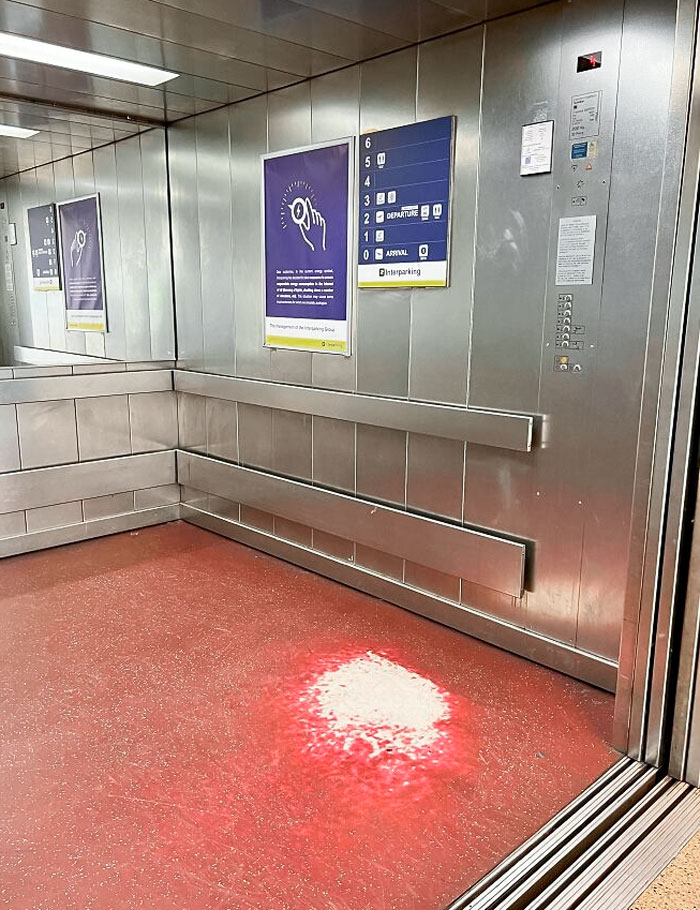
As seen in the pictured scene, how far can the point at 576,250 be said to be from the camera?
120 inches

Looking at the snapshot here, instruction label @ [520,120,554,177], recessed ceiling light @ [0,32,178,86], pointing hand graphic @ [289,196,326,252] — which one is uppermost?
recessed ceiling light @ [0,32,178,86]

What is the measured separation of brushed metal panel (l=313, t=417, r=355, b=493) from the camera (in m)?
4.21

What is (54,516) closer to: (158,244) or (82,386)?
(82,386)

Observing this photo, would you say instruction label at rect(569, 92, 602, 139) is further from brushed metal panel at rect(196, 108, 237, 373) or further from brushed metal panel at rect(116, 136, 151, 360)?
brushed metal panel at rect(116, 136, 151, 360)

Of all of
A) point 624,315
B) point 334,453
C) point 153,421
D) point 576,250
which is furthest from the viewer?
point 153,421

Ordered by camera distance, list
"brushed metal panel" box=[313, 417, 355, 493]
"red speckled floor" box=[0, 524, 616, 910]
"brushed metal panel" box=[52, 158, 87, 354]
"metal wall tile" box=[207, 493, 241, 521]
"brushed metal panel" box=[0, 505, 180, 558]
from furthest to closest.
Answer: "brushed metal panel" box=[52, 158, 87, 354]
"metal wall tile" box=[207, 493, 241, 521]
"brushed metal panel" box=[0, 505, 180, 558]
"brushed metal panel" box=[313, 417, 355, 493]
"red speckled floor" box=[0, 524, 616, 910]

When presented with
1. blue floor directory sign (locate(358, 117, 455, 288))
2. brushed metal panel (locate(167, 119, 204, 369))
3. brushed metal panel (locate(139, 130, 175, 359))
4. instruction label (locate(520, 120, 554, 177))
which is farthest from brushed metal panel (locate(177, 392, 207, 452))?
instruction label (locate(520, 120, 554, 177))

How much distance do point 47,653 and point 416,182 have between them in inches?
113

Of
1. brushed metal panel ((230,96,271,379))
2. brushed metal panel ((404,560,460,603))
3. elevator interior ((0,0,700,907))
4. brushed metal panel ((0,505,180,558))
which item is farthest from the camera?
brushed metal panel ((0,505,180,558))

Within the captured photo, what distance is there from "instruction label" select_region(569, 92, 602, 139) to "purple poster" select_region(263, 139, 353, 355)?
4.20 feet

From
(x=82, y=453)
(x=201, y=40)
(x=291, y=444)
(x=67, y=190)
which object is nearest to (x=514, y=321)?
(x=291, y=444)

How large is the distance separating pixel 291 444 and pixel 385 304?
1.19 meters

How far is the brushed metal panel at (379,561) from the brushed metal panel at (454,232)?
3.09ft

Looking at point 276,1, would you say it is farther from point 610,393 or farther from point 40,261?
point 40,261
